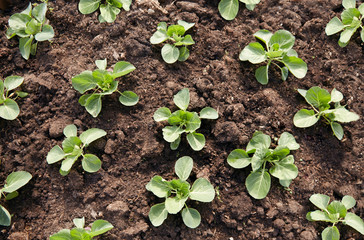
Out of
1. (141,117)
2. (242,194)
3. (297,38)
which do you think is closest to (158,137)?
(141,117)

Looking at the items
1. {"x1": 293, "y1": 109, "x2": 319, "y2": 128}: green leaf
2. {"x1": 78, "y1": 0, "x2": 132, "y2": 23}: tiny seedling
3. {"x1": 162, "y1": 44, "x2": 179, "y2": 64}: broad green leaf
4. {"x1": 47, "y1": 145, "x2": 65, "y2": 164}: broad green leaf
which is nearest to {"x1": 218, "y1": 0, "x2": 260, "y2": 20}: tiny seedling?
{"x1": 162, "y1": 44, "x2": 179, "y2": 64}: broad green leaf

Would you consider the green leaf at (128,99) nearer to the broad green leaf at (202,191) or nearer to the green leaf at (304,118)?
the broad green leaf at (202,191)


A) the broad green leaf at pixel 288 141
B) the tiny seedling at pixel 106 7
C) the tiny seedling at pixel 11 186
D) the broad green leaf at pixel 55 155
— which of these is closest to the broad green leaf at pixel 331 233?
the broad green leaf at pixel 288 141

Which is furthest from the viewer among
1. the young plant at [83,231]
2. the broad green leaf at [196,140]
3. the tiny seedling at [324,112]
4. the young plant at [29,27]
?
the young plant at [29,27]

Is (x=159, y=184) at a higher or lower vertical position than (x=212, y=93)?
lower

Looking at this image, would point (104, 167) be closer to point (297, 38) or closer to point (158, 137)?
point (158, 137)

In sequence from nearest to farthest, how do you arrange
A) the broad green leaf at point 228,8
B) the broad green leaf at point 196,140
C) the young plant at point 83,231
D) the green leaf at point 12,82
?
1. the young plant at point 83,231
2. the broad green leaf at point 196,140
3. the green leaf at point 12,82
4. the broad green leaf at point 228,8
